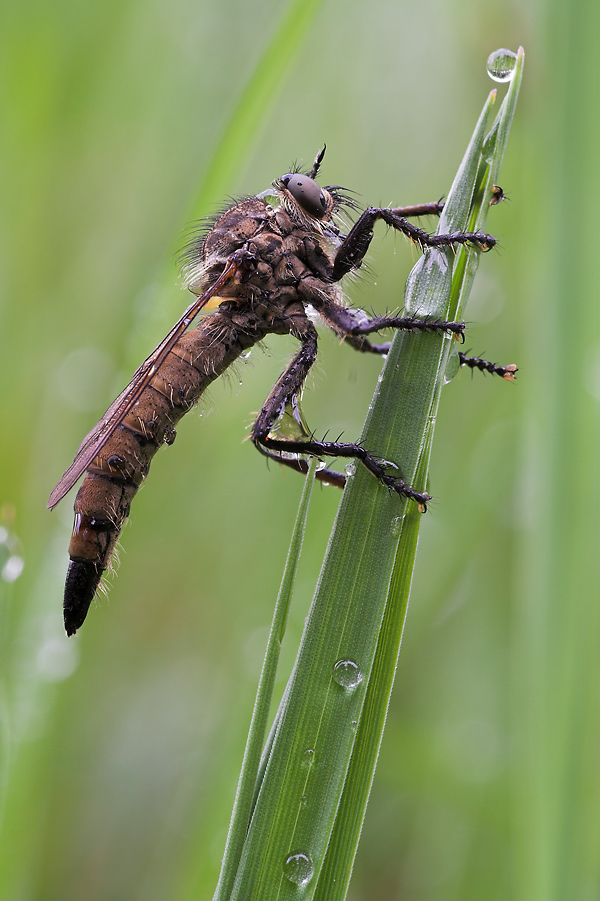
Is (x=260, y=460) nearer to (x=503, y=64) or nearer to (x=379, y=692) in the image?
(x=503, y=64)

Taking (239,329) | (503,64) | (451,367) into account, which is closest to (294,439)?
(239,329)

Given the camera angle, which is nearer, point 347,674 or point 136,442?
point 347,674

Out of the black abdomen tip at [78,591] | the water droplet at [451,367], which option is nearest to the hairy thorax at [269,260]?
the water droplet at [451,367]

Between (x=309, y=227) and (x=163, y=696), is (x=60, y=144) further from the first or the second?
(x=163, y=696)

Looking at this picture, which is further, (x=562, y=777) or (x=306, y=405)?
(x=306, y=405)

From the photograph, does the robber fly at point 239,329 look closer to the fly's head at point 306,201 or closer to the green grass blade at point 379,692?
the fly's head at point 306,201

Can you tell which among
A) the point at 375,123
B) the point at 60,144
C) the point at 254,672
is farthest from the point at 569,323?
the point at 60,144
